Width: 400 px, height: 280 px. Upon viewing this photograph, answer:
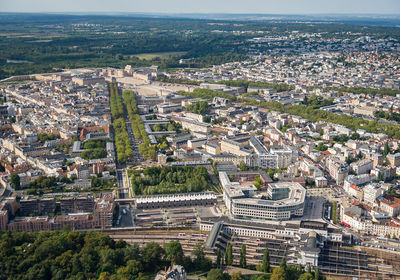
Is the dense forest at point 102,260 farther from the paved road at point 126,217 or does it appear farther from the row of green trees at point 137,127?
the row of green trees at point 137,127

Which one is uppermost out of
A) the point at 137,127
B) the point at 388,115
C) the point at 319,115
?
the point at 388,115

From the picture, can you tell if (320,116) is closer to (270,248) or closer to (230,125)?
(230,125)

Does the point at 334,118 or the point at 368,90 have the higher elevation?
the point at 368,90

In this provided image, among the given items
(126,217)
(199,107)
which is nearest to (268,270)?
(126,217)

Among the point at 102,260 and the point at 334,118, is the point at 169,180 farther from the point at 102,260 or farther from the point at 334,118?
the point at 334,118

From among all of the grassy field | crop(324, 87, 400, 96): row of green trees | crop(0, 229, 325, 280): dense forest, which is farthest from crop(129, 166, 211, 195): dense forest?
the grassy field

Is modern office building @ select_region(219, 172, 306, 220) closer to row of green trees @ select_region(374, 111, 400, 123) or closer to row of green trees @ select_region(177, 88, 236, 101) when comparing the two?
row of green trees @ select_region(374, 111, 400, 123)
